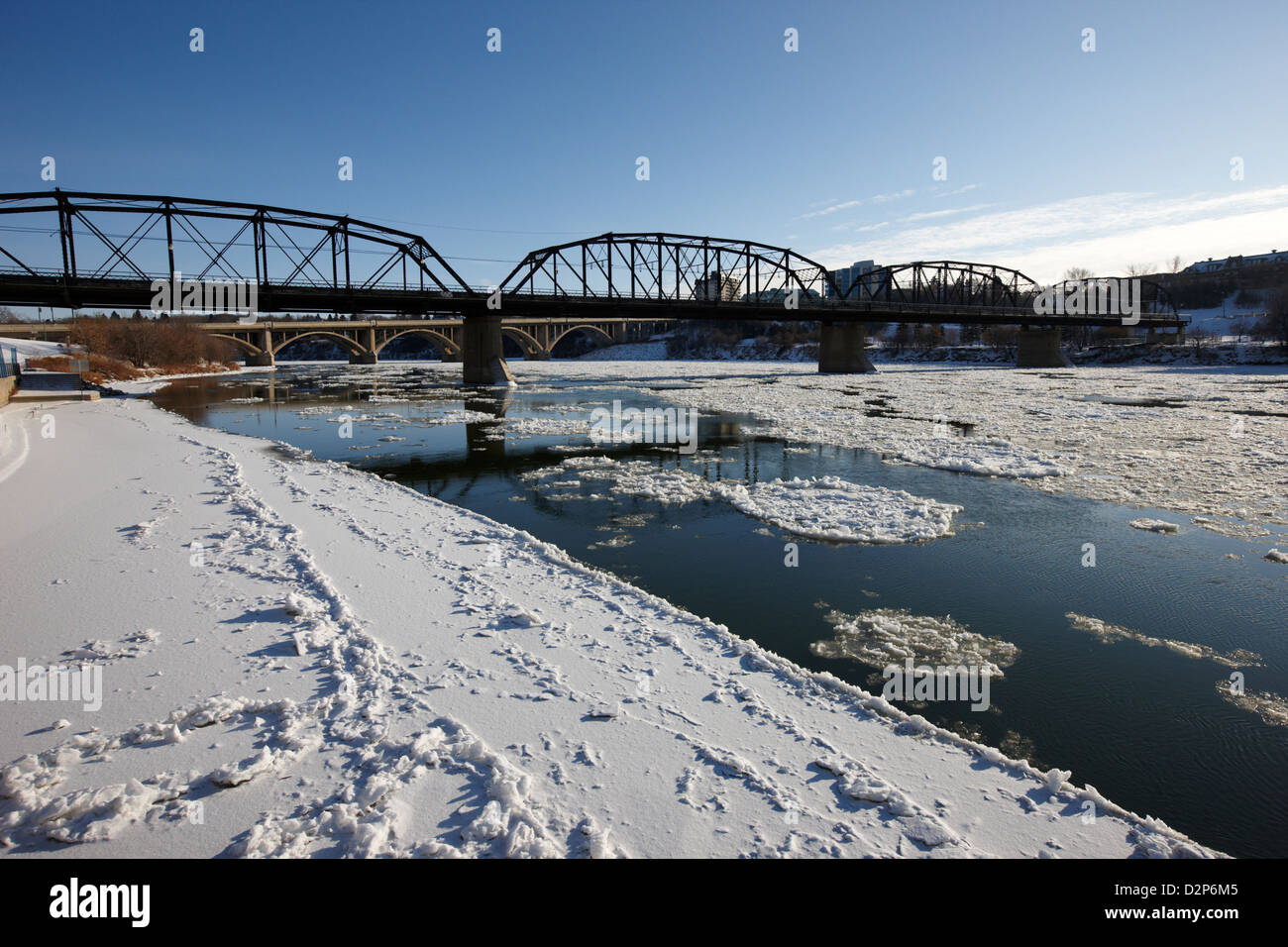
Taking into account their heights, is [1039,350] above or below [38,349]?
above

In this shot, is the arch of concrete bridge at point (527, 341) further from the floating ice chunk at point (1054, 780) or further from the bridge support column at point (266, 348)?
the floating ice chunk at point (1054, 780)

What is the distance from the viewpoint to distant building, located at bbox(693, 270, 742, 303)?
246 ft

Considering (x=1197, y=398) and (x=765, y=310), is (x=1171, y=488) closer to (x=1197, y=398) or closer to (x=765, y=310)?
(x=1197, y=398)

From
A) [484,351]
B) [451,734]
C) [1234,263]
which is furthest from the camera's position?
[1234,263]

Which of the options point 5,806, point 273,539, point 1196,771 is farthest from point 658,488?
point 5,806

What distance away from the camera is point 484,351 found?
57719 mm

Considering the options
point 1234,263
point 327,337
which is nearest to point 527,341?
point 327,337

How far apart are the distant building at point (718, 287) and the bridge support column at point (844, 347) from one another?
12158mm

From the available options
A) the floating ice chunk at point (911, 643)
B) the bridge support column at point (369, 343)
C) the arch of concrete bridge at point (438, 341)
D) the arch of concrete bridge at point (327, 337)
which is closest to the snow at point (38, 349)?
the arch of concrete bridge at point (327, 337)

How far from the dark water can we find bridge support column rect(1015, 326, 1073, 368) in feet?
286

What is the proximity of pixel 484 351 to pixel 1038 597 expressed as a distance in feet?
177

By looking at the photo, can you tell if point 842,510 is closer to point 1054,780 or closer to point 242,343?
point 1054,780

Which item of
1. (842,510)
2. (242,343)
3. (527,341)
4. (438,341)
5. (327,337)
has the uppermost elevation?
(527,341)
